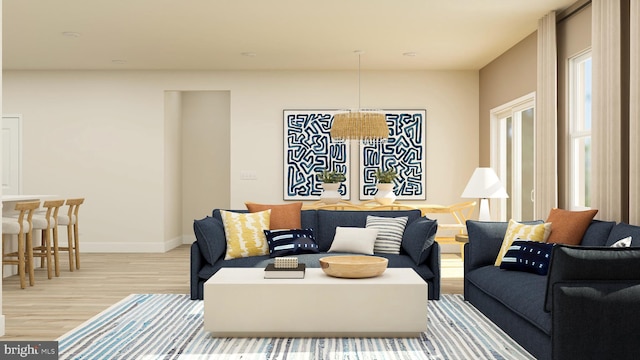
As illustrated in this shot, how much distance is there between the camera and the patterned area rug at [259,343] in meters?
3.58

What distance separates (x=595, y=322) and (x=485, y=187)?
121 inches

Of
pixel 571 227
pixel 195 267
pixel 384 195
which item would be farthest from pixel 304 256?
pixel 384 195

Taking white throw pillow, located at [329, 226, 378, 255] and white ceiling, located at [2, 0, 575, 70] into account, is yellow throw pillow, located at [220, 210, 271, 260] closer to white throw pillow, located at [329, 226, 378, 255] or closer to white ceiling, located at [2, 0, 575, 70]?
white throw pillow, located at [329, 226, 378, 255]

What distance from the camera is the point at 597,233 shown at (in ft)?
13.7

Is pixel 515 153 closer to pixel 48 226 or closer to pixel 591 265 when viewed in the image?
pixel 591 265

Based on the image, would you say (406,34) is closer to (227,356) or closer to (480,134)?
(480,134)

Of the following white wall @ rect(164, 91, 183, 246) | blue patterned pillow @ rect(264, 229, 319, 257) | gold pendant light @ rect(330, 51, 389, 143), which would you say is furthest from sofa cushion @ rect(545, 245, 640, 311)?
white wall @ rect(164, 91, 183, 246)

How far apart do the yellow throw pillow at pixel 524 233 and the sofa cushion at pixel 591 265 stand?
4.67 feet

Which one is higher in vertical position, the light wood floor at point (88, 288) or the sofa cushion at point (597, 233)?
the sofa cushion at point (597, 233)

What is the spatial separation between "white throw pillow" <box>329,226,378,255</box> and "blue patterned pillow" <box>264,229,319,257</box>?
0.20 metres

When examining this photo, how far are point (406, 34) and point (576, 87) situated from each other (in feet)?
6.19

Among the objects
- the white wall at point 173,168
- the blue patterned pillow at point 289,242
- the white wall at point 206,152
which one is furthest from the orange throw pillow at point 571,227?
the white wall at point 206,152

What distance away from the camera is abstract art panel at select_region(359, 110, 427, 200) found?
8.70 metres

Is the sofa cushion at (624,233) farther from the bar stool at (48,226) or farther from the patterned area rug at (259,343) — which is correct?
the bar stool at (48,226)
